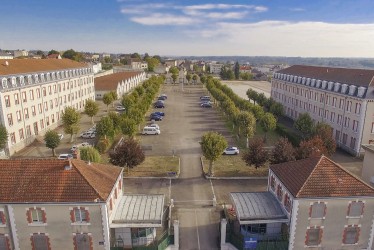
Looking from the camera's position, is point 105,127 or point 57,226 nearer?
point 57,226

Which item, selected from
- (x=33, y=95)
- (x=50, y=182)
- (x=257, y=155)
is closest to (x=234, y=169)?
(x=257, y=155)

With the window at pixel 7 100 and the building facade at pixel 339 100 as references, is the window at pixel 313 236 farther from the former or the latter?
the window at pixel 7 100

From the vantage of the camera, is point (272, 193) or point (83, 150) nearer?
point (272, 193)

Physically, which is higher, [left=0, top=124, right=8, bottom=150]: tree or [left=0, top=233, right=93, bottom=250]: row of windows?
[left=0, top=124, right=8, bottom=150]: tree

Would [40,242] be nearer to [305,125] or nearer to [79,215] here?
[79,215]

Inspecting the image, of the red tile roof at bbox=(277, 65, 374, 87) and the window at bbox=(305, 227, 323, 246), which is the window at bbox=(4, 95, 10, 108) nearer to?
the window at bbox=(305, 227, 323, 246)

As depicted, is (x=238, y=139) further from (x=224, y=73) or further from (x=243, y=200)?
(x=224, y=73)

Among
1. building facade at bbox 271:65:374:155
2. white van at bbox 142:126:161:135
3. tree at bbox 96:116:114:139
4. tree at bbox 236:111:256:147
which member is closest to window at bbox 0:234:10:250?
tree at bbox 96:116:114:139

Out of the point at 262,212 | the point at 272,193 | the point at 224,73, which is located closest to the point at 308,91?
the point at 272,193
